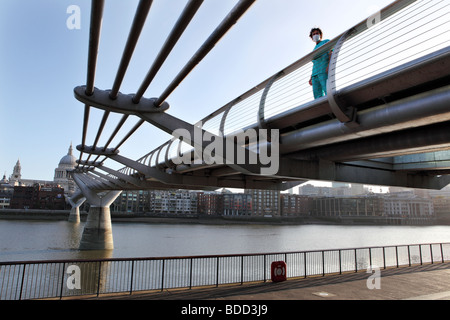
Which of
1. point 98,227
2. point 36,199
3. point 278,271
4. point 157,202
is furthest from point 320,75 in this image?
point 157,202

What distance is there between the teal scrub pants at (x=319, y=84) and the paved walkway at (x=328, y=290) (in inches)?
221

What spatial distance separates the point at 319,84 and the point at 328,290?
6.51 m

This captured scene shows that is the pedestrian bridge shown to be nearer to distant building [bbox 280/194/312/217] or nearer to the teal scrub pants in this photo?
the teal scrub pants

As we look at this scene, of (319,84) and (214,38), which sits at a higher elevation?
(319,84)

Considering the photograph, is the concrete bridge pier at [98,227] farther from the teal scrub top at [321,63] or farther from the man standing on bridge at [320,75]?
the teal scrub top at [321,63]

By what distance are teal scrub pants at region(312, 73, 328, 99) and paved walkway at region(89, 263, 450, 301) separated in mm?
5624

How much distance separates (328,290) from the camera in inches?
404

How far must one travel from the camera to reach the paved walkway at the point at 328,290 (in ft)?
30.1

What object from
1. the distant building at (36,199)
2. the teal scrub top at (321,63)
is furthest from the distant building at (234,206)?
the teal scrub top at (321,63)

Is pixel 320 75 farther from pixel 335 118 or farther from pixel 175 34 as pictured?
pixel 175 34

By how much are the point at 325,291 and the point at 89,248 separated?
34.2 metres

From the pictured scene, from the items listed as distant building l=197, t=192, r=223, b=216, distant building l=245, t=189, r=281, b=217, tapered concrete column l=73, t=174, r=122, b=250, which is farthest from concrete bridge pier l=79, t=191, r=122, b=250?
distant building l=245, t=189, r=281, b=217
